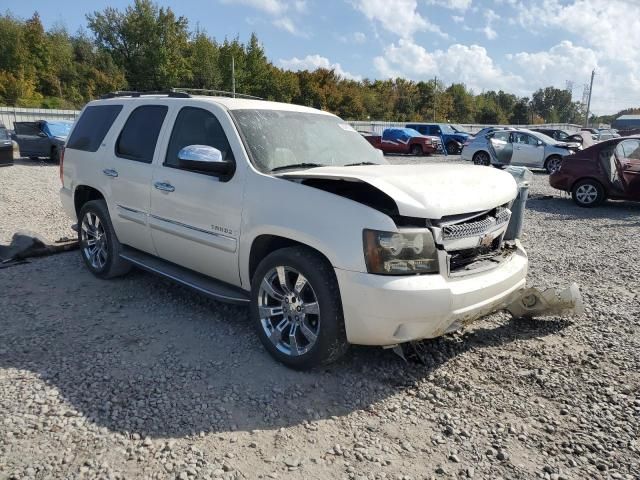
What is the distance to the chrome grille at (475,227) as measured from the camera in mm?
3289

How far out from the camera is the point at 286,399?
3.27m

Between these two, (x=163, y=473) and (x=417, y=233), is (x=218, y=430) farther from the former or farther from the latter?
(x=417, y=233)

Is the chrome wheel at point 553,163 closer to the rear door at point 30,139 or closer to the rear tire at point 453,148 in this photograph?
the rear tire at point 453,148

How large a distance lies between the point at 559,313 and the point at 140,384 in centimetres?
352

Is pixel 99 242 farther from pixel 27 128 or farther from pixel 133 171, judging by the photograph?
pixel 27 128

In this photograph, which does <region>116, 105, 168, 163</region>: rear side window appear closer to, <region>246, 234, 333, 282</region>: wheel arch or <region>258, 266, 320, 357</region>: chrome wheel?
<region>246, 234, 333, 282</region>: wheel arch

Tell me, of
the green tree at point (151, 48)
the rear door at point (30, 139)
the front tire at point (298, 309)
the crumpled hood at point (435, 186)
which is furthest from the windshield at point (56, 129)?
the green tree at point (151, 48)

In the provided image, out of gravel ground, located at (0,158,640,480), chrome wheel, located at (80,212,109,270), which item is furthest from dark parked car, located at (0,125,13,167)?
gravel ground, located at (0,158,640,480)

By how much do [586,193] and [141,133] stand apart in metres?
10.0

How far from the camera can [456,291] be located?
319cm

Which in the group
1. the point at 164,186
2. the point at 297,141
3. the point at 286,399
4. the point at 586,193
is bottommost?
the point at 286,399

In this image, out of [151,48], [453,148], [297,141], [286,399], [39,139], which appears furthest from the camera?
[151,48]

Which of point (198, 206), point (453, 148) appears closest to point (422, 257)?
point (198, 206)

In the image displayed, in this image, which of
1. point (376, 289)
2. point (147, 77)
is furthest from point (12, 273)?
point (147, 77)
